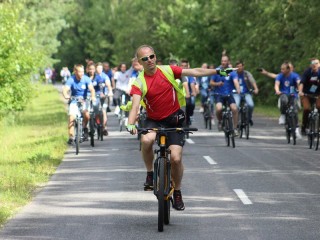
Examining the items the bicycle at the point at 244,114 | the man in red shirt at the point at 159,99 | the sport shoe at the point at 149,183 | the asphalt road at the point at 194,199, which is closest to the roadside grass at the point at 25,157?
the asphalt road at the point at 194,199

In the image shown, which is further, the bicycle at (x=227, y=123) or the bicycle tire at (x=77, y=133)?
the bicycle at (x=227, y=123)

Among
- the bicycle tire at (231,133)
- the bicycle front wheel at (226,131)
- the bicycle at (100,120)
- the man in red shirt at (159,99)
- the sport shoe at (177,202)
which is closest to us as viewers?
the man in red shirt at (159,99)

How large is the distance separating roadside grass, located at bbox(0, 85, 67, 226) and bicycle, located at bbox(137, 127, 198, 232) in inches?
75.6

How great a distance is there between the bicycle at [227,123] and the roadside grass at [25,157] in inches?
144

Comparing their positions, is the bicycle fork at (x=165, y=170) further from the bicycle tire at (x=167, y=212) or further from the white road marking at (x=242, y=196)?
the white road marking at (x=242, y=196)

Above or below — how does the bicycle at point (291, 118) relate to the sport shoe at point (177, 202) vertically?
above

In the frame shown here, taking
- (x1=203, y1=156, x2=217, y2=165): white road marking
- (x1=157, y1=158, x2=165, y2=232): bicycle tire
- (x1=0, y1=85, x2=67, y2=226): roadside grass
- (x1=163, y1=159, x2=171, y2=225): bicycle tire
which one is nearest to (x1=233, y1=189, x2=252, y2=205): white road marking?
(x1=163, y1=159, x2=171, y2=225): bicycle tire

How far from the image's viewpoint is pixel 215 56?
57.7 meters

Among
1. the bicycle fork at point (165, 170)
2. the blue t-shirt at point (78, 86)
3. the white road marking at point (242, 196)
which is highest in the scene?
the blue t-shirt at point (78, 86)

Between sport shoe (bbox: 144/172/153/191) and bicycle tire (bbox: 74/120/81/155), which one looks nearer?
sport shoe (bbox: 144/172/153/191)

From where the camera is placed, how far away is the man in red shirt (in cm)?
1080

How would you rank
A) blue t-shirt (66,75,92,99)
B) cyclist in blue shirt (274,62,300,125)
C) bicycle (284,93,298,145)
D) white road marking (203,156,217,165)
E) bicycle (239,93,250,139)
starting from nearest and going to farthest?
white road marking (203,156,217,165) < blue t-shirt (66,75,92,99) < bicycle (284,93,298,145) < cyclist in blue shirt (274,62,300,125) < bicycle (239,93,250,139)

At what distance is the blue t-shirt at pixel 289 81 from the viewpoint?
23528 mm

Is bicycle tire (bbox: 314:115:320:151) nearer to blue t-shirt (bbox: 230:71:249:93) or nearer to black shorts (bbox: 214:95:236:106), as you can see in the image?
black shorts (bbox: 214:95:236:106)
